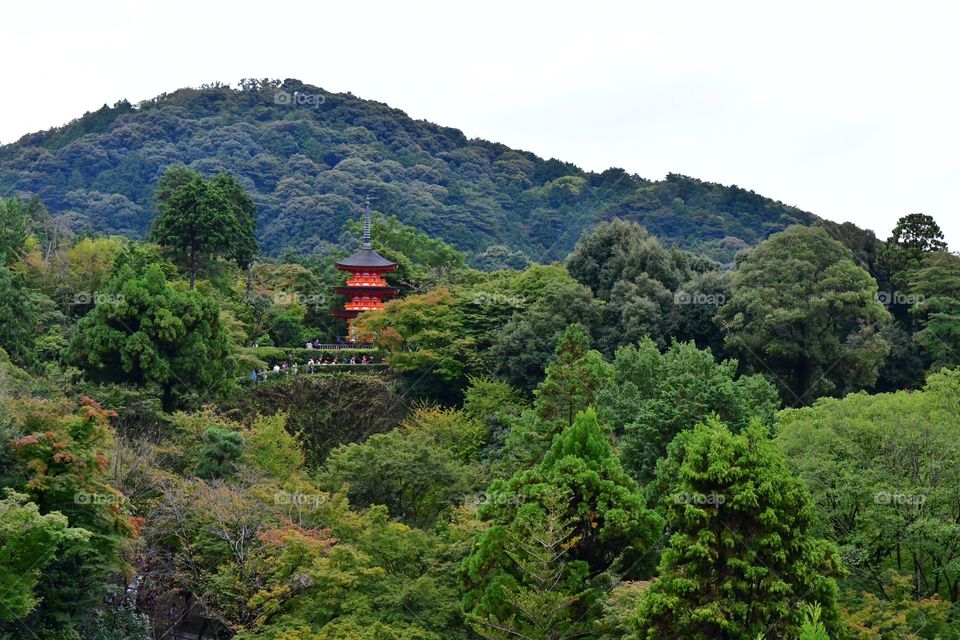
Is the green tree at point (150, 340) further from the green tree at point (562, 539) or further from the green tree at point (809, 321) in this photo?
the green tree at point (809, 321)

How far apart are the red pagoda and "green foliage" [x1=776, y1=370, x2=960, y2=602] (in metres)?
29.9

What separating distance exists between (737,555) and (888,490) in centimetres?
395

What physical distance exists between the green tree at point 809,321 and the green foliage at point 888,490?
42.1 feet

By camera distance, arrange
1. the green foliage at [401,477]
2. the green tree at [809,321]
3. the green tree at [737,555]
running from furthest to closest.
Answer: the green tree at [809,321], the green foliage at [401,477], the green tree at [737,555]

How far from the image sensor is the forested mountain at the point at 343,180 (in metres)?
95.2

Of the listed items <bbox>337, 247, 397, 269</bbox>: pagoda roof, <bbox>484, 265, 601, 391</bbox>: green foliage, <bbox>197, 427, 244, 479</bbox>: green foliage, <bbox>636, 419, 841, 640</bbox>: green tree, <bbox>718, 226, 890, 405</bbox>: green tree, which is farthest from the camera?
<bbox>337, 247, 397, 269</bbox>: pagoda roof

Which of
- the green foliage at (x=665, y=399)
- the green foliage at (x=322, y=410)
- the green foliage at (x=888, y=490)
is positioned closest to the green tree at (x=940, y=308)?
the green foliage at (x=665, y=399)

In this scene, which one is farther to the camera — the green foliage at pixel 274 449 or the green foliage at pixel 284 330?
the green foliage at pixel 284 330

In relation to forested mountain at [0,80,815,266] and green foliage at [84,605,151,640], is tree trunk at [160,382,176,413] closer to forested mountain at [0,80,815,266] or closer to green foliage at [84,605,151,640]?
green foliage at [84,605,151,640]

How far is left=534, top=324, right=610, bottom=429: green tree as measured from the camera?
1111 inches

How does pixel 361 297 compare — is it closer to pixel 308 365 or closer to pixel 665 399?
pixel 308 365

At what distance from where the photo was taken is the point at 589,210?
336 feet

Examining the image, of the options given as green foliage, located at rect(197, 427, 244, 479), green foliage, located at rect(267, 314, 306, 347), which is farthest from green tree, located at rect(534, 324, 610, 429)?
green foliage, located at rect(267, 314, 306, 347)

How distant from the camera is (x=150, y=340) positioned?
3378cm
